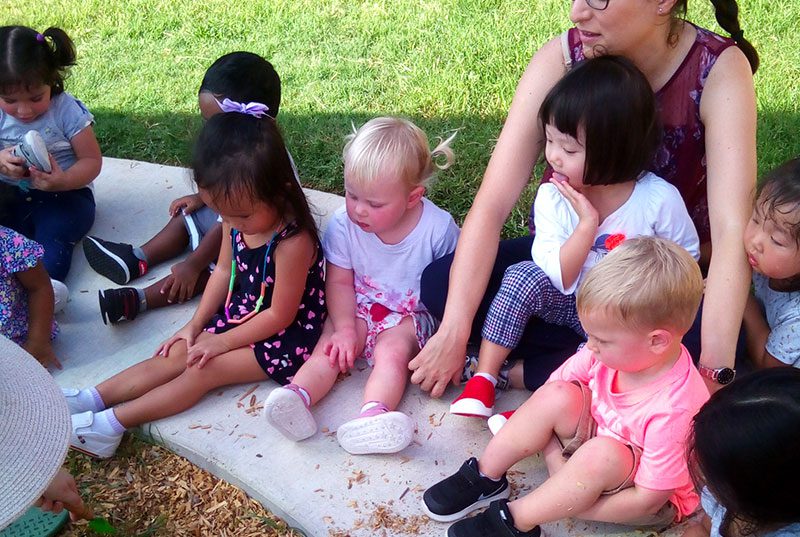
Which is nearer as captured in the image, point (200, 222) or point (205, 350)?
point (205, 350)

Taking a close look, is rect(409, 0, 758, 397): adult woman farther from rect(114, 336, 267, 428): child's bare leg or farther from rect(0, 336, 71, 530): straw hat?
rect(0, 336, 71, 530): straw hat

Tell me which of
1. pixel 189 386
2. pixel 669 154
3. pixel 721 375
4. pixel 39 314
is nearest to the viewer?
pixel 721 375

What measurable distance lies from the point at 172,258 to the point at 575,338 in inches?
70.4

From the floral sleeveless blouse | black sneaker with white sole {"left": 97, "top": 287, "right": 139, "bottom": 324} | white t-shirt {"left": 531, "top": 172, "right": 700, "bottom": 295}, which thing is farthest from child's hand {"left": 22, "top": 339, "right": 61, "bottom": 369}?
the floral sleeveless blouse

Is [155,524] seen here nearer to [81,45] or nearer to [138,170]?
[138,170]

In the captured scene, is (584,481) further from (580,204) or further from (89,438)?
(89,438)

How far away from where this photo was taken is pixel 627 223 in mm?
2482

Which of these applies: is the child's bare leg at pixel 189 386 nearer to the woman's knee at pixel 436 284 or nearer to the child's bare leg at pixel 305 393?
the child's bare leg at pixel 305 393

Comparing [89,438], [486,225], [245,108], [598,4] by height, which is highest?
[598,4]

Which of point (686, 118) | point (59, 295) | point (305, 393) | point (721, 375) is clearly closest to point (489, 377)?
point (305, 393)

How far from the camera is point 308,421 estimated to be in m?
2.51

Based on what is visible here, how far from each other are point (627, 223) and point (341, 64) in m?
3.01

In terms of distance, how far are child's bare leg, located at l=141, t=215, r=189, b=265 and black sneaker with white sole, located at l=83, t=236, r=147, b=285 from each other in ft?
0.22

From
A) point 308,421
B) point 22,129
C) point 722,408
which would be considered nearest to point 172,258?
point 22,129
